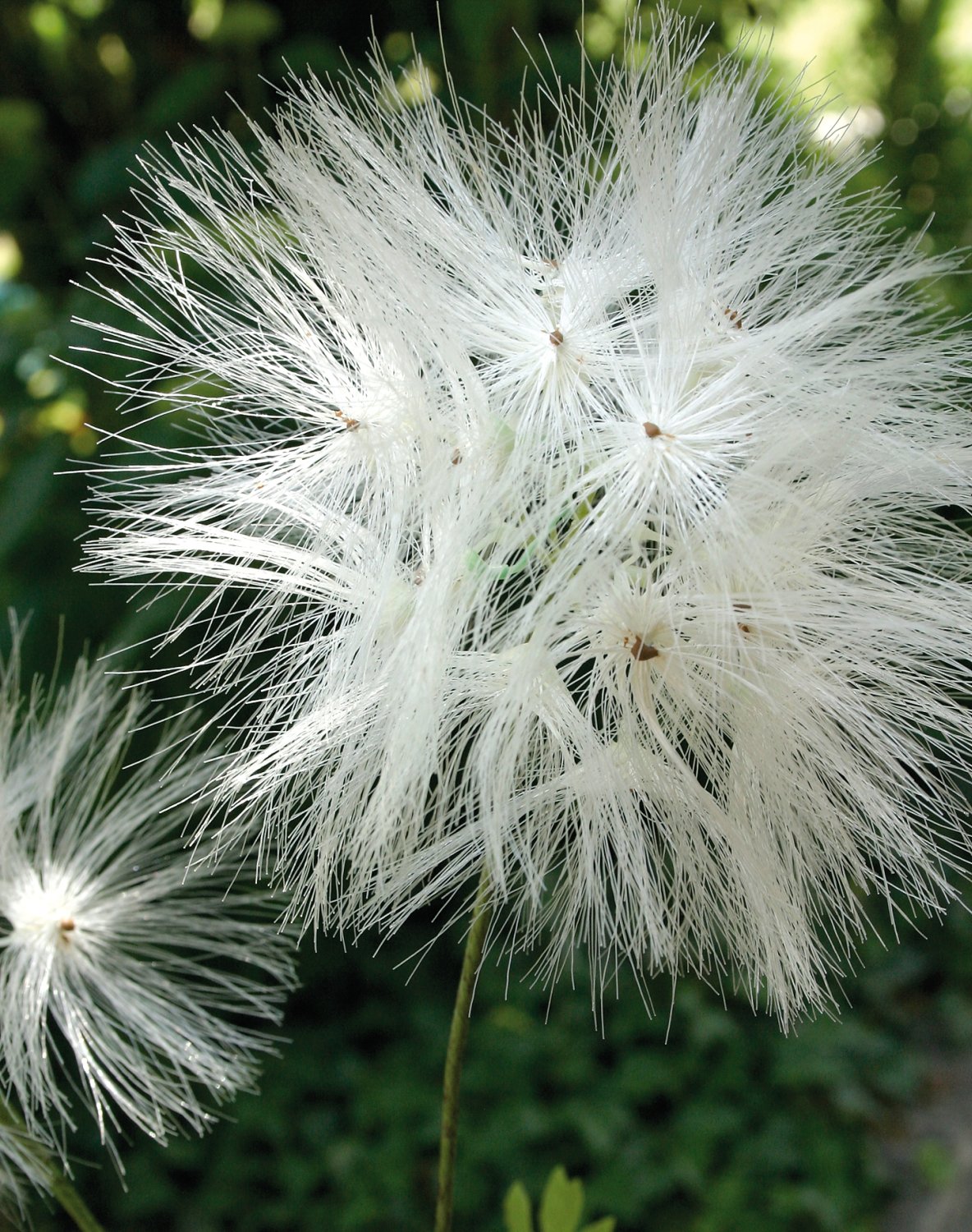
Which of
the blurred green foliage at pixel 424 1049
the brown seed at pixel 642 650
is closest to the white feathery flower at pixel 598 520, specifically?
the brown seed at pixel 642 650

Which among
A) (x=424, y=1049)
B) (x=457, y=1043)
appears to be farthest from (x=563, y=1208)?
(x=424, y=1049)

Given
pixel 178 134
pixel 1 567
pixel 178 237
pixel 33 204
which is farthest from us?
pixel 33 204

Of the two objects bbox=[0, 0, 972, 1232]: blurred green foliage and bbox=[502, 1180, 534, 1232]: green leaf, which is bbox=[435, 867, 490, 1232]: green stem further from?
bbox=[0, 0, 972, 1232]: blurred green foliage

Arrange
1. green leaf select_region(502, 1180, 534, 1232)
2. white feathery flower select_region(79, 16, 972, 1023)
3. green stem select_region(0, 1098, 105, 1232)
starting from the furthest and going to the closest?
green leaf select_region(502, 1180, 534, 1232), green stem select_region(0, 1098, 105, 1232), white feathery flower select_region(79, 16, 972, 1023)

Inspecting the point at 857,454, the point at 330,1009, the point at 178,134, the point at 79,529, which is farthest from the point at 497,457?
the point at 330,1009

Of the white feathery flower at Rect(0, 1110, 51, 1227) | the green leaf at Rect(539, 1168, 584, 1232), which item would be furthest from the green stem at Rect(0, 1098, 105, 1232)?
the green leaf at Rect(539, 1168, 584, 1232)

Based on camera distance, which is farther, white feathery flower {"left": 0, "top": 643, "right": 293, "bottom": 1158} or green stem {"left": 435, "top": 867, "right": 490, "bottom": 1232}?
white feathery flower {"left": 0, "top": 643, "right": 293, "bottom": 1158}

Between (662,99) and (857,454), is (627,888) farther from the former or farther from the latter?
(662,99)
